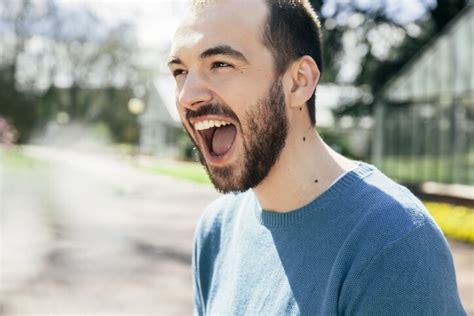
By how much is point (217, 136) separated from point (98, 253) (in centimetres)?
813

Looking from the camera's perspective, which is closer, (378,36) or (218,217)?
(218,217)

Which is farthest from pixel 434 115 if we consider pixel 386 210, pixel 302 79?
pixel 386 210

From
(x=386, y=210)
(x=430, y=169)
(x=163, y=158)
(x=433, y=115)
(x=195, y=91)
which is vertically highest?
(x=195, y=91)

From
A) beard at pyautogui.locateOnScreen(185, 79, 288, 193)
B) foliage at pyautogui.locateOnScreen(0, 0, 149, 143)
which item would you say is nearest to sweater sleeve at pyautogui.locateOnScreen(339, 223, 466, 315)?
beard at pyautogui.locateOnScreen(185, 79, 288, 193)

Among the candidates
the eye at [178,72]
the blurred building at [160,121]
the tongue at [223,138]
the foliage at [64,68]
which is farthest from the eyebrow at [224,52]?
the blurred building at [160,121]

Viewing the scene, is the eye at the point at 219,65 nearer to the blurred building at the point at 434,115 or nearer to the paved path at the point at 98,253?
the paved path at the point at 98,253

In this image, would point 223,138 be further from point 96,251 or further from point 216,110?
point 96,251

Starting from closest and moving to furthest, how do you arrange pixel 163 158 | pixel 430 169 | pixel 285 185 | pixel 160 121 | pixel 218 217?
pixel 285 185 → pixel 218 217 → pixel 430 169 → pixel 163 158 → pixel 160 121

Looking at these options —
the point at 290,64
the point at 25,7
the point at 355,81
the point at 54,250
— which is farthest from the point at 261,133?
the point at 25,7

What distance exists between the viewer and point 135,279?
7.94 meters

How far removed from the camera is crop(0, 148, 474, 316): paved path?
22.7ft

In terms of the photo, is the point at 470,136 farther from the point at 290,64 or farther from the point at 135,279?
the point at 290,64

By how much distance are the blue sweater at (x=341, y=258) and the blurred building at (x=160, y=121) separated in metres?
39.9

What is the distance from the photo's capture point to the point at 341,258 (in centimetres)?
141
